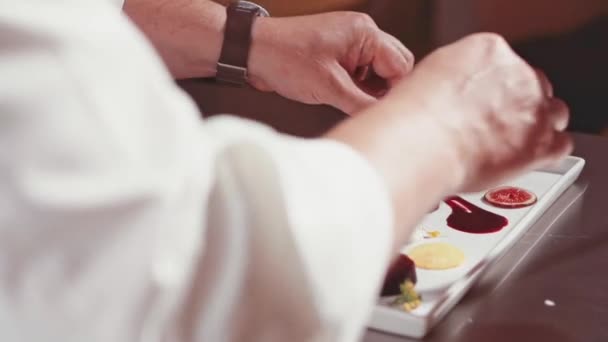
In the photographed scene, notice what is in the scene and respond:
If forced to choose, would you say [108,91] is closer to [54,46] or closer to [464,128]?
[54,46]

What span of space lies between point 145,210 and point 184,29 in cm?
67

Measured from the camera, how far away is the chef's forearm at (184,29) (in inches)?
42.6

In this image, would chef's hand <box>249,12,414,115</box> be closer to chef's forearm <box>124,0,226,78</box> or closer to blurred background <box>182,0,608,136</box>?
chef's forearm <box>124,0,226,78</box>

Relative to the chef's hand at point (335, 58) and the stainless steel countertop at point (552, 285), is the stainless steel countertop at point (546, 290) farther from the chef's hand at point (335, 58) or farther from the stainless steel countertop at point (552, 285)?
the chef's hand at point (335, 58)

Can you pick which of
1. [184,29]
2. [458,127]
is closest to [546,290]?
[458,127]

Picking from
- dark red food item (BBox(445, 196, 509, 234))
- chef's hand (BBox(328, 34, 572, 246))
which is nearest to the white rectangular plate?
dark red food item (BBox(445, 196, 509, 234))

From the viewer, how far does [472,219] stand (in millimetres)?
897

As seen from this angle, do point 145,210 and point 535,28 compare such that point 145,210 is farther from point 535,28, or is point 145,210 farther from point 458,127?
point 535,28

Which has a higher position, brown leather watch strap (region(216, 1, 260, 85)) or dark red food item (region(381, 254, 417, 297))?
dark red food item (region(381, 254, 417, 297))

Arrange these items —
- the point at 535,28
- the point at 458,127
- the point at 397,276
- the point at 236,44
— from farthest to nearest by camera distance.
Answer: the point at 535,28 < the point at 236,44 < the point at 397,276 < the point at 458,127

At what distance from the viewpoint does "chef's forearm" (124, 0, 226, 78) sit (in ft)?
3.55

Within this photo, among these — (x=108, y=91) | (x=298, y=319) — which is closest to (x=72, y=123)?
(x=108, y=91)

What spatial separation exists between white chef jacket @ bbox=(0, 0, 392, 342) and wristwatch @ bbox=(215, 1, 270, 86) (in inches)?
21.8

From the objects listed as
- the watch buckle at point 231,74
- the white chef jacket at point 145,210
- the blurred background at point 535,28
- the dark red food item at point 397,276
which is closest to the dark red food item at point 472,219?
the dark red food item at point 397,276
